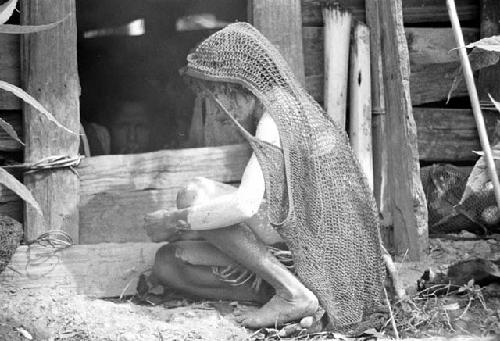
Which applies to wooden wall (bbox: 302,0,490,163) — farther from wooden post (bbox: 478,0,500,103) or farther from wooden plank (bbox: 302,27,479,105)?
wooden post (bbox: 478,0,500,103)

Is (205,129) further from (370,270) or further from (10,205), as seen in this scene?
(370,270)

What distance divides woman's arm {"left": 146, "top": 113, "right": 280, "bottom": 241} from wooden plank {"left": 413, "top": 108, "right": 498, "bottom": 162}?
1683mm

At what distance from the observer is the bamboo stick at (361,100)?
5.80 meters

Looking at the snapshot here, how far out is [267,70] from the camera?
4.87 meters

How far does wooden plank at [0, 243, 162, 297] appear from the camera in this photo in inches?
206

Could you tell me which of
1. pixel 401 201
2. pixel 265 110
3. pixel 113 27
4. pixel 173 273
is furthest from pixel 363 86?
pixel 113 27

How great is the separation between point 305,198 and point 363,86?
1.35 metres

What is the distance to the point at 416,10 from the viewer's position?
20.5ft

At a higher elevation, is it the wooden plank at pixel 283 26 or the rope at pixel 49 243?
the wooden plank at pixel 283 26

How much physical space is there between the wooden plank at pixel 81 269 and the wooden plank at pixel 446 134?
199cm

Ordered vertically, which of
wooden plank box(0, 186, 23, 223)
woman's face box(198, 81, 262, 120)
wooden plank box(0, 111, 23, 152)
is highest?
woman's face box(198, 81, 262, 120)

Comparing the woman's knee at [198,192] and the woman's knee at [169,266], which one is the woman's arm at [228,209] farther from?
the woman's knee at [169,266]

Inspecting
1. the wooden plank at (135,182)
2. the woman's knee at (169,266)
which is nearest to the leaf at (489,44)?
the woman's knee at (169,266)

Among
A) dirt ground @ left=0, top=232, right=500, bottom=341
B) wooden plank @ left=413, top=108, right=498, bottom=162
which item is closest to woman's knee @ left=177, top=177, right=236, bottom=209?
dirt ground @ left=0, top=232, right=500, bottom=341
